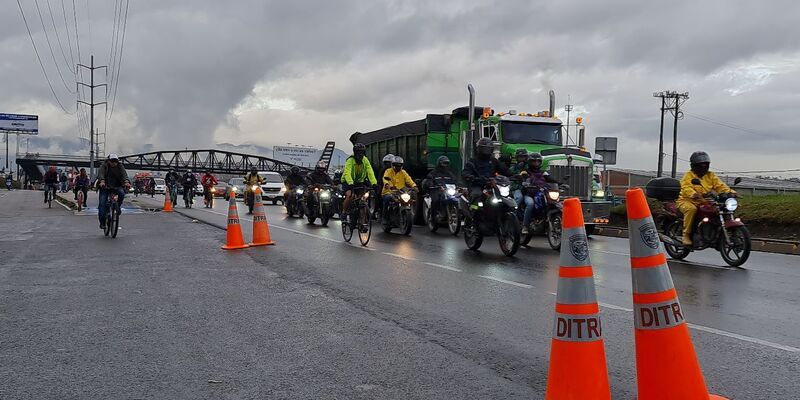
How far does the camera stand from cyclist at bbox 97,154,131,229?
14883 millimetres

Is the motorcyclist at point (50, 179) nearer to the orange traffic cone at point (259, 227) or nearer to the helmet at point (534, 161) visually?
the orange traffic cone at point (259, 227)

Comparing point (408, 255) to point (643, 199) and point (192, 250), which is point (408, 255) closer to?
point (192, 250)

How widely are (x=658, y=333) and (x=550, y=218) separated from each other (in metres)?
9.55

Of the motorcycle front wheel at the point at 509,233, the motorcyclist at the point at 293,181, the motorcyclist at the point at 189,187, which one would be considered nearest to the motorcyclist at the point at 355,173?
the motorcycle front wheel at the point at 509,233

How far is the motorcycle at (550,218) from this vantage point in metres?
12.7

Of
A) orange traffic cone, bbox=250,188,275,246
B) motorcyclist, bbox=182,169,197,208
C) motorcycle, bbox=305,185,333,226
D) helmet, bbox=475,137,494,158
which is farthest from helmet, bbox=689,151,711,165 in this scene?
motorcyclist, bbox=182,169,197,208

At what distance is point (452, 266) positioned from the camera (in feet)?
33.0

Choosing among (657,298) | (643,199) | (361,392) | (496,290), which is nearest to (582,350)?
(657,298)

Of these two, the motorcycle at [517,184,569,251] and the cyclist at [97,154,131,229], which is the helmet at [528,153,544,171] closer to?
the motorcycle at [517,184,569,251]

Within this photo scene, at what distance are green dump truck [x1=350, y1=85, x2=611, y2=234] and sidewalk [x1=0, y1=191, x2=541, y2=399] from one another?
9756 mm

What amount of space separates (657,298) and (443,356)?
189 cm

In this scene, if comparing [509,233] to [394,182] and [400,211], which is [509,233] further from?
[394,182]

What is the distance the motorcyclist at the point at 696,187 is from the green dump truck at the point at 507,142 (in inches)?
172

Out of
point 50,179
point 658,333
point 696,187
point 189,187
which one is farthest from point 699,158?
point 50,179
